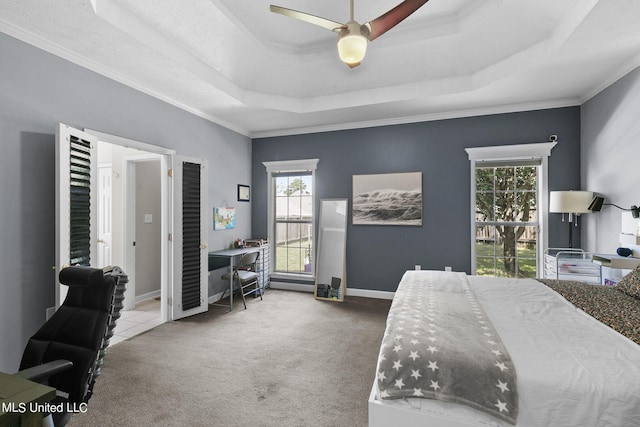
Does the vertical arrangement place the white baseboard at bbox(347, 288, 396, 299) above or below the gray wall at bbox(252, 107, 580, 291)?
below

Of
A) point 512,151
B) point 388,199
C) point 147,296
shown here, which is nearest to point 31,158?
point 147,296

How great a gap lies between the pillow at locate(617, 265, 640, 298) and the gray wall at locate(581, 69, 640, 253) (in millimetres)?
1187

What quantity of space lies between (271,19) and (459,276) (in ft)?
9.99

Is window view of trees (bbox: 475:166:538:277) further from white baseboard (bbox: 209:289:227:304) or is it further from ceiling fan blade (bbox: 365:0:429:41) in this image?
white baseboard (bbox: 209:289:227:304)

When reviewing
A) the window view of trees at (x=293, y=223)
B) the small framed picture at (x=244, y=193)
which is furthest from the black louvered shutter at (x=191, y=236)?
the window view of trees at (x=293, y=223)

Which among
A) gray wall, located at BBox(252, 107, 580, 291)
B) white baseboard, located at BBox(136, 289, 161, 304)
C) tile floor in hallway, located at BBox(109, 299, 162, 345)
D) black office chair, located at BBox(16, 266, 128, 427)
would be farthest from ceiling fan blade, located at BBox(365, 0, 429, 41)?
white baseboard, located at BBox(136, 289, 161, 304)

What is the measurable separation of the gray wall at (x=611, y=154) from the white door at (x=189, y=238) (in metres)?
4.75

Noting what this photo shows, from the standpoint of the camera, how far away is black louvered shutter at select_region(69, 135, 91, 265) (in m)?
2.54

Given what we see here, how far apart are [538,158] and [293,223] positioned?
12.3 ft

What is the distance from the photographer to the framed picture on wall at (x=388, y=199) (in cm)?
462

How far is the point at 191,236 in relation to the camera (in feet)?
13.1

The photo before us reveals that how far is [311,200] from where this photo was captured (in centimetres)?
532

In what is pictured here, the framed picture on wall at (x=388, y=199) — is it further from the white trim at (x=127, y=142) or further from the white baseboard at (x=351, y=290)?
the white trim at (x=127, y=142)

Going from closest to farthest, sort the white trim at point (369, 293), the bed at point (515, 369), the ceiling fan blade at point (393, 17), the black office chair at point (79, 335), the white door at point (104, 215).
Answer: the bed at point (515, 369) → the black office chair at point (79, 335) → the ceiling fan blade at point (393, 17) → the white door at point (104, 215) → the white trim at point (369, 293)
